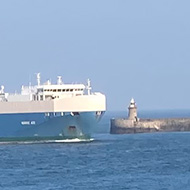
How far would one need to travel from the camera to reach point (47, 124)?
257ft

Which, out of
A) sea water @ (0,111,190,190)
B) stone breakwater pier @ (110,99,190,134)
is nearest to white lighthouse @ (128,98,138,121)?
stone breakwater pier @ (110,99,190,134)

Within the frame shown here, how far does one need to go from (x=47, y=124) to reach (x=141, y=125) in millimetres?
29712

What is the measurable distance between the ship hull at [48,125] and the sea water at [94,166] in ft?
2.62

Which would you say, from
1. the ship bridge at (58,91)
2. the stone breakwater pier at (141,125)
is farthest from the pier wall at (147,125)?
the ship bridge at (58,91)

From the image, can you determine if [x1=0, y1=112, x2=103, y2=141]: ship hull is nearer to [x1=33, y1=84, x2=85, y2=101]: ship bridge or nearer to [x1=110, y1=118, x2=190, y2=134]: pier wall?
[x1=33, y1=84, x2=85, y2=101]: ship bridge

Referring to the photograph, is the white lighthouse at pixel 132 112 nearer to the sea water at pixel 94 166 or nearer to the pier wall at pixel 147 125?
the pier wall at pixel 147 125

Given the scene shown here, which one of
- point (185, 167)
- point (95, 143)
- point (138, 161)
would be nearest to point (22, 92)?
point (95, 143)

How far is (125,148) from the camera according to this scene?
73812 mm

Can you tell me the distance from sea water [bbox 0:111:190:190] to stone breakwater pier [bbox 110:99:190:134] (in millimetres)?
26088

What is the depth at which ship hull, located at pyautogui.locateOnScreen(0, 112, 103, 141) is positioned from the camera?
77.9m

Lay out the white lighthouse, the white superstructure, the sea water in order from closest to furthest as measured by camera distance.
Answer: the sea water, the white superstructure, the white lighthouse

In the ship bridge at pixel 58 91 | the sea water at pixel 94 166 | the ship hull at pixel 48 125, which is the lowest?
the sea water at pixel 94 166

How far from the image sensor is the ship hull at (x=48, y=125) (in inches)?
3066

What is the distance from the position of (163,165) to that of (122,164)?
241 centimetres
